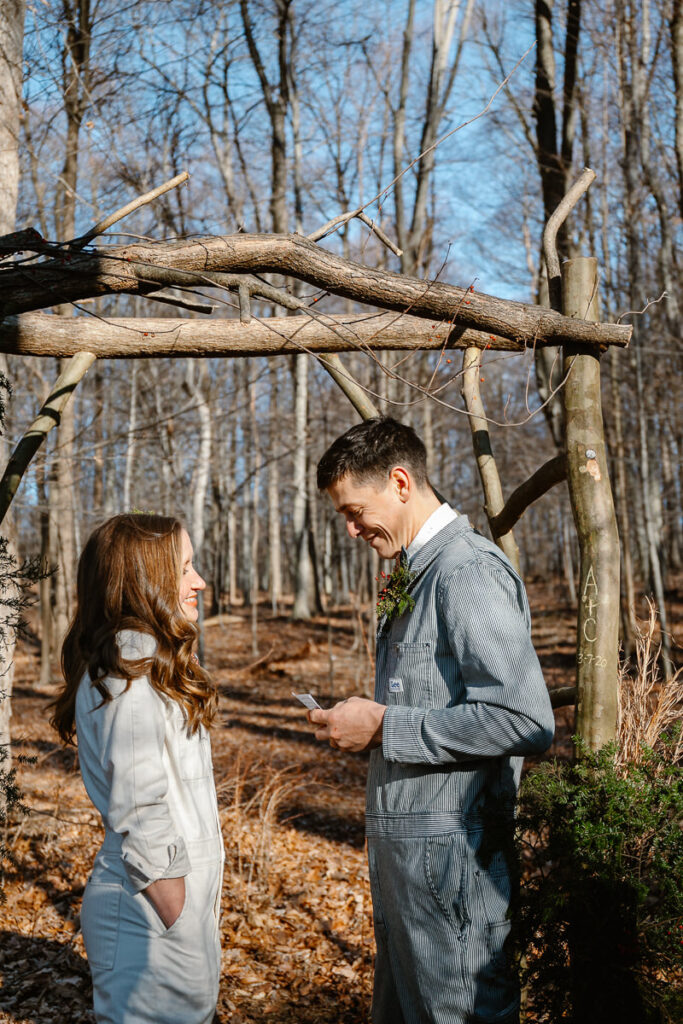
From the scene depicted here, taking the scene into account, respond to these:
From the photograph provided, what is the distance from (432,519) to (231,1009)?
304 cm

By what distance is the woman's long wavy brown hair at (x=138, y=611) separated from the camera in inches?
84.0

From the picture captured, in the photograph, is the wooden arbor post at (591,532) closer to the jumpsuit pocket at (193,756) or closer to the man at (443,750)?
the man at (443,750)

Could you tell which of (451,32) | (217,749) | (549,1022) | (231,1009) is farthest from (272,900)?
(451,32)

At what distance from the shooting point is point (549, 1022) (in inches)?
103

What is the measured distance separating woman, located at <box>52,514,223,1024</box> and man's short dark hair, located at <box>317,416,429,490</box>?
512mm

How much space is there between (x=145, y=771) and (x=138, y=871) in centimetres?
23

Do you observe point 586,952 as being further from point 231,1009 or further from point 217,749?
point 217,749

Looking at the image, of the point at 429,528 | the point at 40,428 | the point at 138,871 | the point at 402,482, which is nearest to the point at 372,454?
the point at 402,482

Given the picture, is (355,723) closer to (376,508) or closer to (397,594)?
(397,594)

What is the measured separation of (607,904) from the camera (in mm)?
2682

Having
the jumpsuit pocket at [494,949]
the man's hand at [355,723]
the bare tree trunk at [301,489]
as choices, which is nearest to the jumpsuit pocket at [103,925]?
the man's hand at [355,723]

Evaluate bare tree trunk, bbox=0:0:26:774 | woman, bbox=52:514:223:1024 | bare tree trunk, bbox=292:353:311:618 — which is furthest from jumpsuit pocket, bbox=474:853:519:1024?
bare tree trunk, bbox=292:353:311:618

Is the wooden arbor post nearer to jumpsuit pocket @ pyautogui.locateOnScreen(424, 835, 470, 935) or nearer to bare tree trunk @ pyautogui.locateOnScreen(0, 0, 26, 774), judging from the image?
jumpsuit pocket @ pyautogui.locateOnScreen(424, 835, 470, 935)

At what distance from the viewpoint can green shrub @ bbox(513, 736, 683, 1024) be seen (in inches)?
99.7
